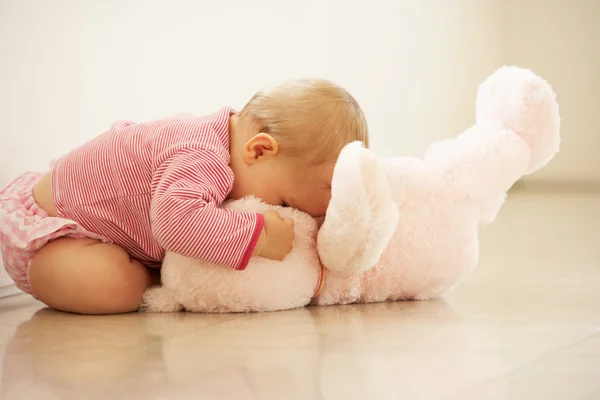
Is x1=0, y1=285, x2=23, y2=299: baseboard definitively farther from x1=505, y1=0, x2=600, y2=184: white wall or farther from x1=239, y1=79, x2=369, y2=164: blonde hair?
x1=505, y1=0, x2=600, y2=184: white wall

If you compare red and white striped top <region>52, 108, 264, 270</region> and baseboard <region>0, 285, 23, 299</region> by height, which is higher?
red and white striped top <region>52, 108, 264, 270</region>

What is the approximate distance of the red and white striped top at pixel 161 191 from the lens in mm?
1074

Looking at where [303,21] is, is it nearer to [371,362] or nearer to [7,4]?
[7,4]

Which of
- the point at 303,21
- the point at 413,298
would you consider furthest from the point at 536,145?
the point at 303,21

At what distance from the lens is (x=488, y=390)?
708 mm

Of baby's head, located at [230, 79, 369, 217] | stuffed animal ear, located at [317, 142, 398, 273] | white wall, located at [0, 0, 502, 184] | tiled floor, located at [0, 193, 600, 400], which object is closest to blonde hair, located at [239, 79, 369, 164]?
baby's head, located at [230, 79, 369, 217]

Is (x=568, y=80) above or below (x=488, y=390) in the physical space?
below

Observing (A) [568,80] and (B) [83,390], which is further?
(A) [568,80]

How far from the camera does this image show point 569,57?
4164mm

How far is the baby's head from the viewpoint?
3.83 ft

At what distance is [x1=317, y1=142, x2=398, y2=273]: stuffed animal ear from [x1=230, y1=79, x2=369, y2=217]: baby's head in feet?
0.34

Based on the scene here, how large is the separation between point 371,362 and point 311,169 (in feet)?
1.36

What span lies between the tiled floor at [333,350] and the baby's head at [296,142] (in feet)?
0.60

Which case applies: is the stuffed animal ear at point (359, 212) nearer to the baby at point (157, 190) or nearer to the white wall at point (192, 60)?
the baby at point (157, 190)
